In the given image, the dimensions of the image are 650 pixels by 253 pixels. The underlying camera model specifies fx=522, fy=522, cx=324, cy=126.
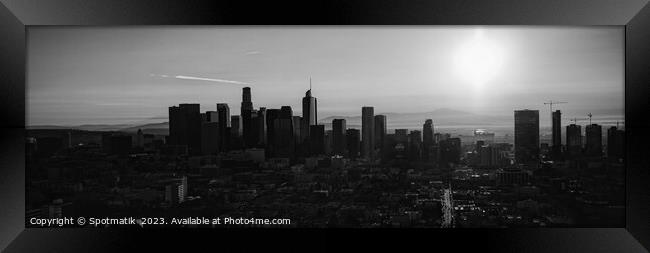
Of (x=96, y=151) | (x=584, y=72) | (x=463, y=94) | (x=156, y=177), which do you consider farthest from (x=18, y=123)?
(x=584, y=72)

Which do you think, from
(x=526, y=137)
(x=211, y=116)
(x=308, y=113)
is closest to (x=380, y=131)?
(x=308, y=113)

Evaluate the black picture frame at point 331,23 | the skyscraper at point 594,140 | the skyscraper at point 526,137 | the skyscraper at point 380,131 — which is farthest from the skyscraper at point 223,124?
the skyscraper at point 594,140

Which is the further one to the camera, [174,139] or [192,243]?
[174,139]

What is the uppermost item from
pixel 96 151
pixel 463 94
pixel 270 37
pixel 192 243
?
pixel 270 37

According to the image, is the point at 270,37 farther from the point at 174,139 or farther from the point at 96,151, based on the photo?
the point at 96,151

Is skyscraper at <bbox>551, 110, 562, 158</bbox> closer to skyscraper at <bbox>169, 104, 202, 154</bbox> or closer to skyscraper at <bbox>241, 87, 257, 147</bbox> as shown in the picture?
skyscraper at <bbox>241, 87, 257, 147</bbox>

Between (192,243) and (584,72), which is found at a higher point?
(584,72)

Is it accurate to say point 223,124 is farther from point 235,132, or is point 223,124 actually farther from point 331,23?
point 331,23

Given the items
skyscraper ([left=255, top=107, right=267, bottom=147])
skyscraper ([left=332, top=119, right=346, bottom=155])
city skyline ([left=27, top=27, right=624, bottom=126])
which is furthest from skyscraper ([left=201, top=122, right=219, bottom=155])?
skyscraper ([left=332, top=119, right=346, bottom=155])
